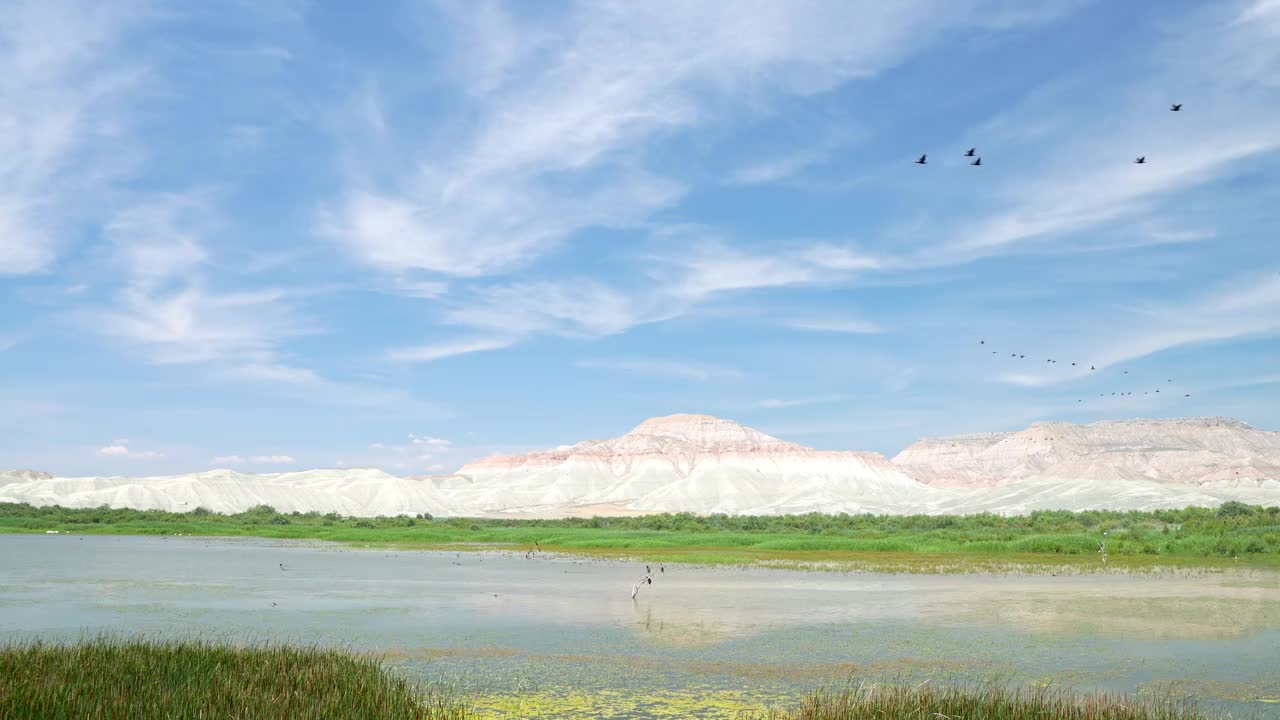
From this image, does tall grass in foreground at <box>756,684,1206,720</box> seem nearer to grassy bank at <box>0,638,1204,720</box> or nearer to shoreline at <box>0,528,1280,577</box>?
grassy bank at <box>0,638,1204,720</box>

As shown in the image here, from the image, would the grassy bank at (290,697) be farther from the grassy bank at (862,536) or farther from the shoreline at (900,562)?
the grassy bank at (862,536)

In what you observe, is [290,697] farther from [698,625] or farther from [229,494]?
[229,494]

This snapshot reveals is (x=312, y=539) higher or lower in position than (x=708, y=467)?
lower

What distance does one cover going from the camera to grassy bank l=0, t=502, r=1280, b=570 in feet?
172

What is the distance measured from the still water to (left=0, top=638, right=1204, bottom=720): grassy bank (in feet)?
5.07

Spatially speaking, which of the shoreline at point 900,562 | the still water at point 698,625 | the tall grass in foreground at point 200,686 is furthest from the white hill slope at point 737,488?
the tall grass in foreground at point 200,686

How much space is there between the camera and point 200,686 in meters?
13.2

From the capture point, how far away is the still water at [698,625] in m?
16.7

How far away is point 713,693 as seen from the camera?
15.6 metres

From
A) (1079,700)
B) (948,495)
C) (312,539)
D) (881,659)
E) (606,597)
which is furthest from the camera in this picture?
(948,495)

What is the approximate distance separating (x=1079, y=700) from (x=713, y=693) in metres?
5.37

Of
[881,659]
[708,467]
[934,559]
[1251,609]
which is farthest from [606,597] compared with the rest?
[708,467]

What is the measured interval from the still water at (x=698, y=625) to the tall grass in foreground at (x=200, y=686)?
2.00 metres

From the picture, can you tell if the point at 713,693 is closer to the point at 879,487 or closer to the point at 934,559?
the point at 934,559
